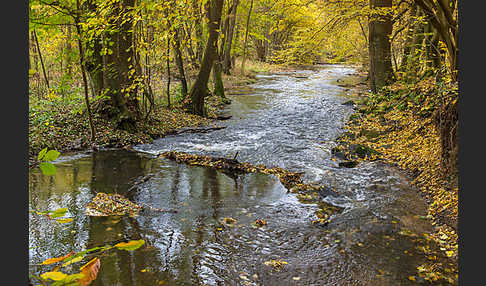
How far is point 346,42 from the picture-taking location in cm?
2092

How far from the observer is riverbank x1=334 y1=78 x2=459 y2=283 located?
539 cm

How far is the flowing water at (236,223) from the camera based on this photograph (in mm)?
4551

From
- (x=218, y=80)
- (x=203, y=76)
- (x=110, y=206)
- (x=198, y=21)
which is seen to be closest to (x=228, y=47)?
(x=218, y=80)

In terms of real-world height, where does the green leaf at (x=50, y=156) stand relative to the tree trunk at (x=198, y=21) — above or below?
below

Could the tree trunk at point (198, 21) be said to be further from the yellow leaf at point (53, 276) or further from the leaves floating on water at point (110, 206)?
the yellow leaf at point (53, 276)

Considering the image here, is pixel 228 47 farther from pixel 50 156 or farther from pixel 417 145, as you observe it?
pixel 50 156

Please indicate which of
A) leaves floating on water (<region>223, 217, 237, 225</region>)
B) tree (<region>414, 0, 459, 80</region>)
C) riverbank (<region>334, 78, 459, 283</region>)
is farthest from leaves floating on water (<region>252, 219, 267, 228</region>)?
tree (<region>414, 0, 459, 80</region>)

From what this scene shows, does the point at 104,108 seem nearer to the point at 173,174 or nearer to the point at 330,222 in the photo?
the point at 173,174

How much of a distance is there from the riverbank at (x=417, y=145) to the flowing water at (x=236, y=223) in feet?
0.99

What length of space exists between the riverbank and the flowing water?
30 centimetres

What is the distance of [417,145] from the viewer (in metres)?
9.38

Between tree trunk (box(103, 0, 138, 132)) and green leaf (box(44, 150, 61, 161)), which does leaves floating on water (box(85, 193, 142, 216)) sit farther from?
tree trunk (box(103, 0, 138, 132))

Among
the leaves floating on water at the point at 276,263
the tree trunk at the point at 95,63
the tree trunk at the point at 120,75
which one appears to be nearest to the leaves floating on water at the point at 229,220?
the leaves floating on water at the point at 276,263

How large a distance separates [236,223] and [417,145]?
20.4 feet
